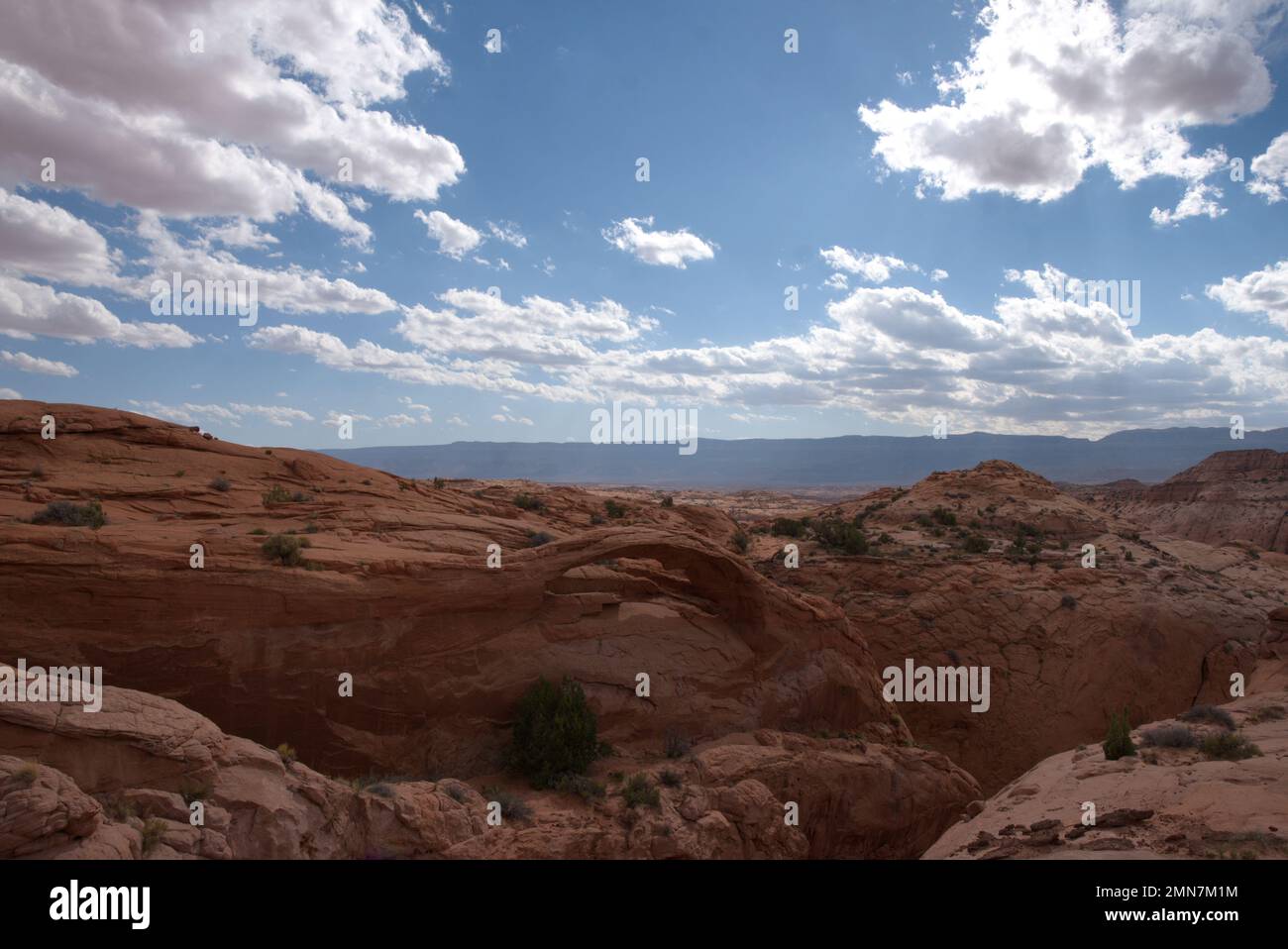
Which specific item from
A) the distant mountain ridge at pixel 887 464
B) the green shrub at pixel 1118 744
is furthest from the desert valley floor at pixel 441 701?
the distant mountain ridge at pixel 887 464

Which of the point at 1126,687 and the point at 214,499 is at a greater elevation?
the point at 214,499

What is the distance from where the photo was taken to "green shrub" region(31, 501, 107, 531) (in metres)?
9.97

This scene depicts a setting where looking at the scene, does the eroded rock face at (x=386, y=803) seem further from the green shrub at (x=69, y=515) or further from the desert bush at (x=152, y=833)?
the green shrub at (x=69, y=515)

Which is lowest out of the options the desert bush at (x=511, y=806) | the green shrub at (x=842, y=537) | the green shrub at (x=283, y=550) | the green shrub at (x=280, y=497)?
the desert bush at (x=511, y=806)


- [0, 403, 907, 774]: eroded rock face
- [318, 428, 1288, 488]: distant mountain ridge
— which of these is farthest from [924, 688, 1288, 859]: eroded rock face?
[318, 428, 1288, 488]: distant mountain ridge

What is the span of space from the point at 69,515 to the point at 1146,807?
1634cm

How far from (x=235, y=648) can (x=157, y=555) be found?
5.57 ft

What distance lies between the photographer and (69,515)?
1016 centimetres

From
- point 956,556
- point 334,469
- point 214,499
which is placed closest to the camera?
point 214,499

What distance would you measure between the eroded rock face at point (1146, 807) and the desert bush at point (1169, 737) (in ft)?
0.28

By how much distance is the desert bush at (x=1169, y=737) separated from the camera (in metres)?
12.8
